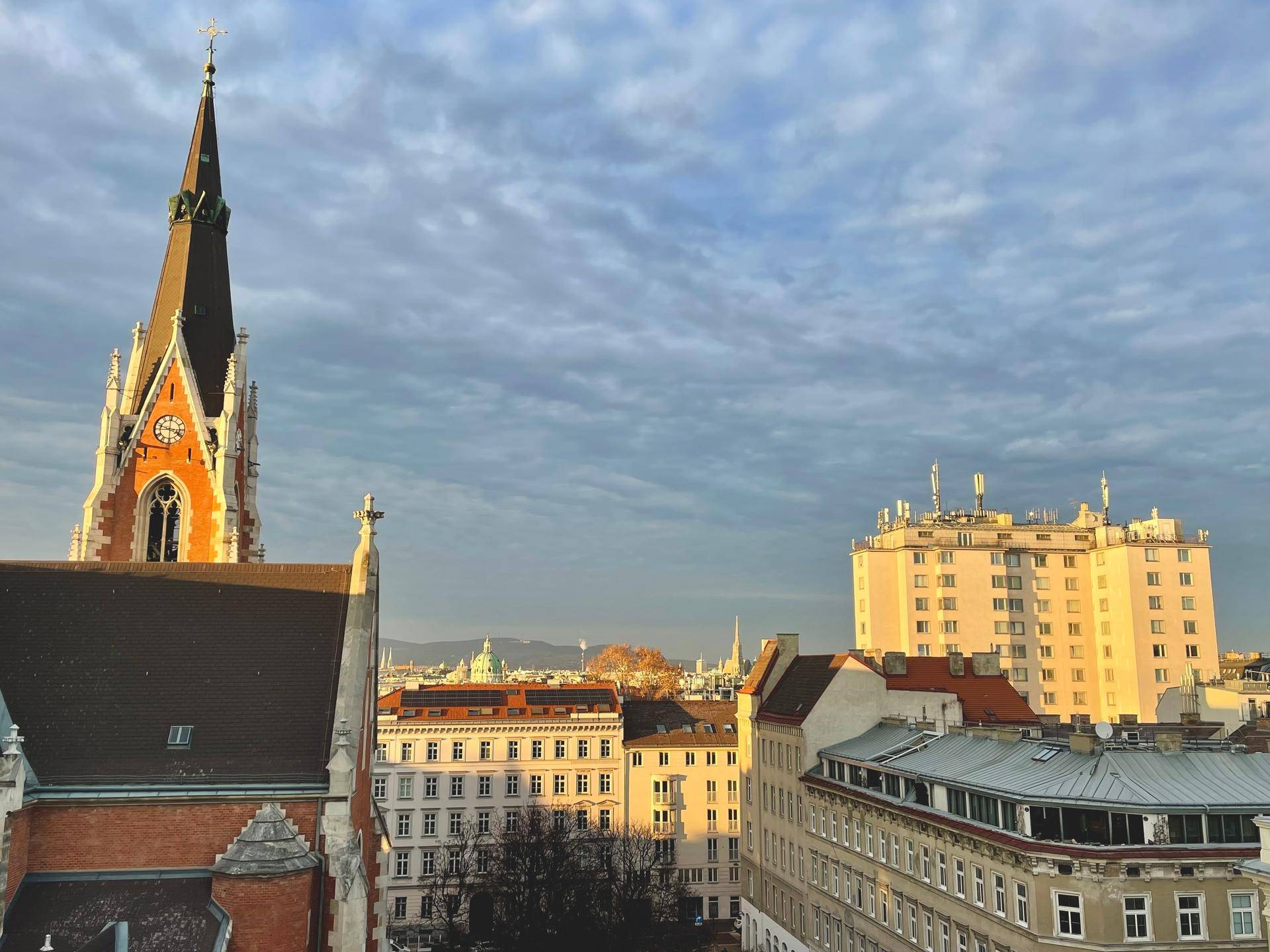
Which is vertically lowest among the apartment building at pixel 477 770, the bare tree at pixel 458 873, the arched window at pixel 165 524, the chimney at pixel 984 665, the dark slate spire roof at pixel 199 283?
the bare tree at pixel 458 873

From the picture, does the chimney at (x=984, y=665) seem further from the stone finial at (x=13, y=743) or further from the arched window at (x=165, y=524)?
the stone finial at (x=13, y=743)

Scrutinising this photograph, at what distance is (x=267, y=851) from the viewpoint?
954 inches

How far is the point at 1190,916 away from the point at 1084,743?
21.6 feet

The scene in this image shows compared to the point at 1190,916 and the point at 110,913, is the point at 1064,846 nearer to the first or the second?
the point at 1190,916

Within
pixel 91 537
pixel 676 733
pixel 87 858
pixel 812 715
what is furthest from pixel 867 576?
pixel 87 858

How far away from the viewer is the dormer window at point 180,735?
2619 cm

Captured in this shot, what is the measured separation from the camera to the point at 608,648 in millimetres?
174000

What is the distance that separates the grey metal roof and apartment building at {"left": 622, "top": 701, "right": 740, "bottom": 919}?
4797cm

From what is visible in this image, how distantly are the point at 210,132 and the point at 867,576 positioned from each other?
69.2 meters

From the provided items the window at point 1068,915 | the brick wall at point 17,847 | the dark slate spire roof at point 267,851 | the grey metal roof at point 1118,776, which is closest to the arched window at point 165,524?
the brick wall at point 17,847

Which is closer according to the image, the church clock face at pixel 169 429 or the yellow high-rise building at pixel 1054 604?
the church clock face at pixel 169 429

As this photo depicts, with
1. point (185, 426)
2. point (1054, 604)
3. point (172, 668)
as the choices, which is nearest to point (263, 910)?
point (172, 668)

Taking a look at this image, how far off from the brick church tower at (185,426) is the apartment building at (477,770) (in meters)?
46.1

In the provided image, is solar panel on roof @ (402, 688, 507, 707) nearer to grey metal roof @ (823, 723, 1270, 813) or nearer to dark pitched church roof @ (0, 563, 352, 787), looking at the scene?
grey metal roof @ (823, 723, 1270, 813)
